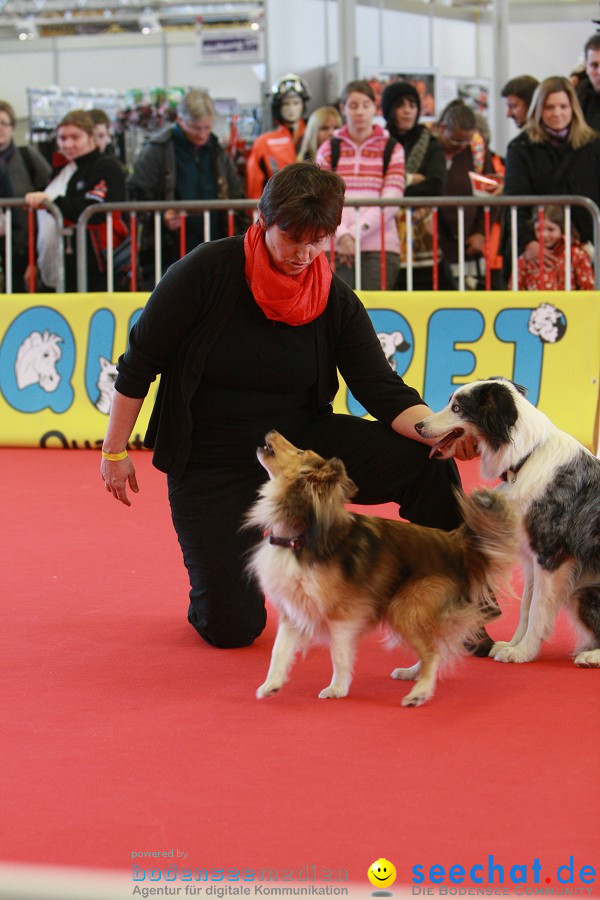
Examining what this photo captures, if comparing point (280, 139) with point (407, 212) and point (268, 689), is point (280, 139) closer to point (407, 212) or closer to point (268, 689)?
point (407, 212)

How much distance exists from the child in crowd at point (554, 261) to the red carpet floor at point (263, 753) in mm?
4422

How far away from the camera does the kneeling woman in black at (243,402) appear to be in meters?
3.67

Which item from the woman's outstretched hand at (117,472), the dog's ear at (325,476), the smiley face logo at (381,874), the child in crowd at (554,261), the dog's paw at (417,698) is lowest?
the dog's paw at (417,698)

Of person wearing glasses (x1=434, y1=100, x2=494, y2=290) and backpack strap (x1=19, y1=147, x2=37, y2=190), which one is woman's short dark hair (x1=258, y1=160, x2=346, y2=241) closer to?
person wearing glasses (x1=434, y1=100, x2=494, y2=290)

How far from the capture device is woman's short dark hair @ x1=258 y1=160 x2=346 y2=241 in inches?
130

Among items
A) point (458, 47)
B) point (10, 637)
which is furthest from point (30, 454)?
point (458, 47)

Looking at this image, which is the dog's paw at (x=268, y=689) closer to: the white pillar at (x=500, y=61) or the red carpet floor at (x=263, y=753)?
the red carpet floor at (x=263, y=753)

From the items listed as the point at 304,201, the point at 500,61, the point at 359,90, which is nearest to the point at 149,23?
the point at 500,61

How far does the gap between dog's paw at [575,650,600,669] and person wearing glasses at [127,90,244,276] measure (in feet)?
18.4

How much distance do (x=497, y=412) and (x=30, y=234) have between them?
577cm

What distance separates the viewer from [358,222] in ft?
26.4

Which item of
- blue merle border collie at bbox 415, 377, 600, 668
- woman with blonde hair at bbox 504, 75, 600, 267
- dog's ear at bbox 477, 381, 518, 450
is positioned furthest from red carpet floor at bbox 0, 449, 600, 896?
woman with blonde hair at bbox 504, 75, 600, 267

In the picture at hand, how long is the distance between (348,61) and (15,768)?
1144 cm

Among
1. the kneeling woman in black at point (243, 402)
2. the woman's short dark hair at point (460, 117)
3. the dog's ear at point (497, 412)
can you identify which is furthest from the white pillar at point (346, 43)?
the dog's ear at point (497, 412)
